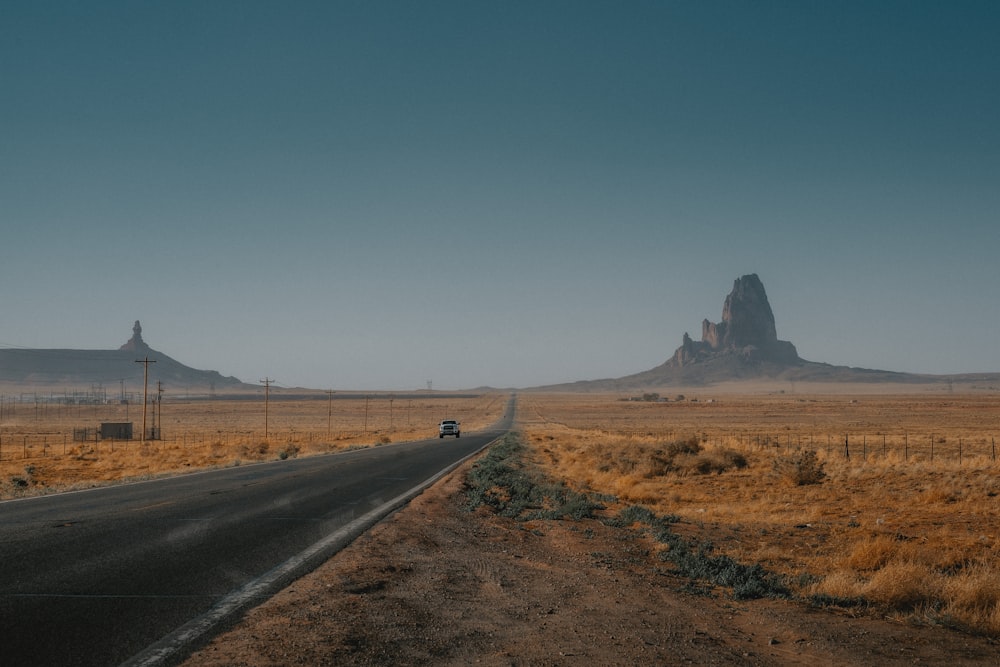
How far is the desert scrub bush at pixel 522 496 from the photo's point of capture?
1602 cm

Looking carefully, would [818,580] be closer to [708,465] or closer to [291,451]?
[708,465]

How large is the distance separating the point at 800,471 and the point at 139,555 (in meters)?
22.9

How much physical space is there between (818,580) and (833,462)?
24115 millimetres

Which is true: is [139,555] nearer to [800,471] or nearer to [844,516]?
[844,516]

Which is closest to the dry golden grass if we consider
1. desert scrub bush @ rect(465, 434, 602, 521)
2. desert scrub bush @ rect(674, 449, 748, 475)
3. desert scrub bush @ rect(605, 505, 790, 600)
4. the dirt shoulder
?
desert scrub bush @ rect(674, 449, 748, 475)

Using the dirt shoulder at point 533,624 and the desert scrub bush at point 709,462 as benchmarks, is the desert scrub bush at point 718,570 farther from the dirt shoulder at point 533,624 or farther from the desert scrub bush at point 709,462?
the desert scrub bush at point 709,462

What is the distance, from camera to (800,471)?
25.8 meters

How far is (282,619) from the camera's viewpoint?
672 centimetres

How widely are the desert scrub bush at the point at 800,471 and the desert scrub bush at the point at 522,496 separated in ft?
29.9

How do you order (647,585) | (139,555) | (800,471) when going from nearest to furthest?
(647,585) < (139,555) < (800,471)

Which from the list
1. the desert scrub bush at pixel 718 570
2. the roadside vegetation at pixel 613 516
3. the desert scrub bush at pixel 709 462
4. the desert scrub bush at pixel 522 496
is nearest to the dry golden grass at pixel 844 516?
the desert scrub bush at pixel 709 462

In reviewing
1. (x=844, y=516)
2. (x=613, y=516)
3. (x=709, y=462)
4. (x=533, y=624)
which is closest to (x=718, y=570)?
(x=533, y=624)

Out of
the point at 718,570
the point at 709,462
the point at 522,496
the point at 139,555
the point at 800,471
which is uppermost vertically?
the point at 139,555

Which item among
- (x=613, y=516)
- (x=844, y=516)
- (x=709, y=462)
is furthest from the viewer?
(x=709, y=462)
